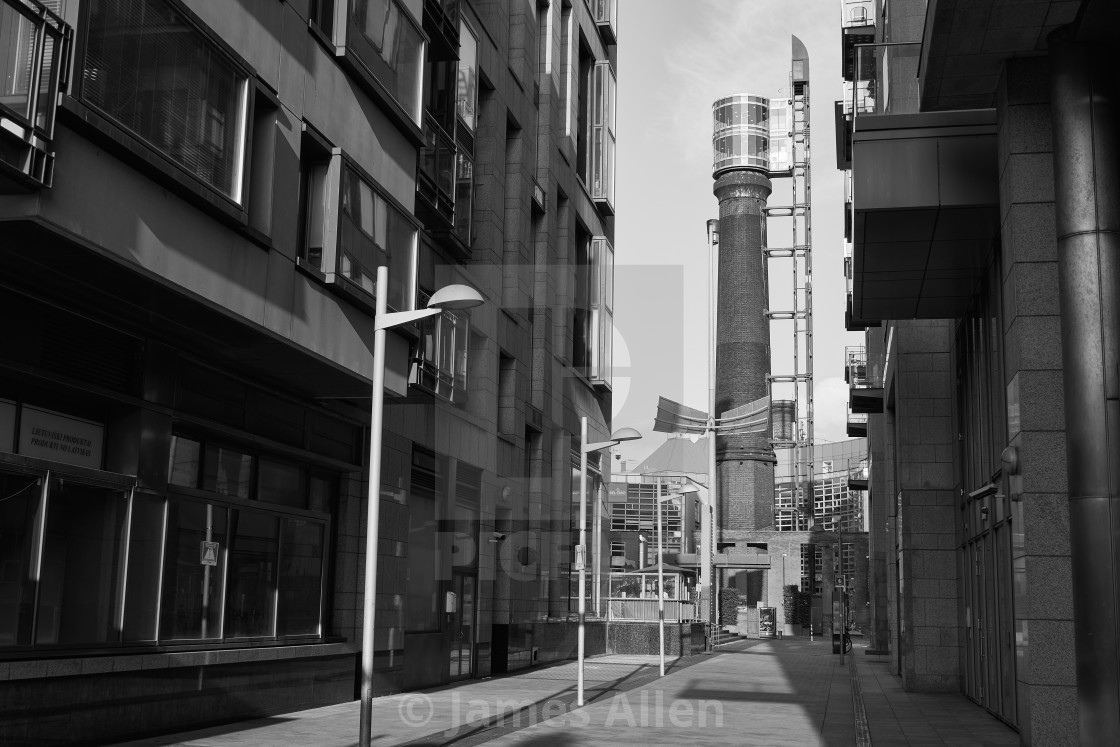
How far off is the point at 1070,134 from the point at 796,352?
76.7 meters

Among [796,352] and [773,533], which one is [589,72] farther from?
[796,352]

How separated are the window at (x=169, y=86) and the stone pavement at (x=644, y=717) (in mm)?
6468

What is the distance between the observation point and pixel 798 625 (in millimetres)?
68438

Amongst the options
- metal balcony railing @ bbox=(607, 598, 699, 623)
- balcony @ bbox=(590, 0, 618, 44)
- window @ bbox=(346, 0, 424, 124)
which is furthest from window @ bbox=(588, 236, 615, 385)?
window @ bbox=(346, 0, 424, 124)

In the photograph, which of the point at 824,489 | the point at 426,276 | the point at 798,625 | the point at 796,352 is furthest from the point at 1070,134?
the point at 824,489

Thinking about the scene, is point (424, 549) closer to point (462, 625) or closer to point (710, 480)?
point (462, 625)

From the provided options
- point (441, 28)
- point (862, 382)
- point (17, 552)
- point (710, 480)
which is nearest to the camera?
point (17, 552)

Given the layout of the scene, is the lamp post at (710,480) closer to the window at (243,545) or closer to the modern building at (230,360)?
the modern building at (230,360)

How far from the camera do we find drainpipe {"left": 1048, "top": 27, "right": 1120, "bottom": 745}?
1117 centimetres

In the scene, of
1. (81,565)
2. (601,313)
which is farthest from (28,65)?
(601,313)

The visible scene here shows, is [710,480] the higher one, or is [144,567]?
[710,480]

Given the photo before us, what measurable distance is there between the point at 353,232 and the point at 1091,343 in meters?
9.89

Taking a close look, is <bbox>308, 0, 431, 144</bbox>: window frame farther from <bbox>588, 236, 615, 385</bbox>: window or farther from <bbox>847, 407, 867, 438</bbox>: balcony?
<bbox>847, 407, 867, 438</bbox>: balcony

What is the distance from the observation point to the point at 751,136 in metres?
82.2
